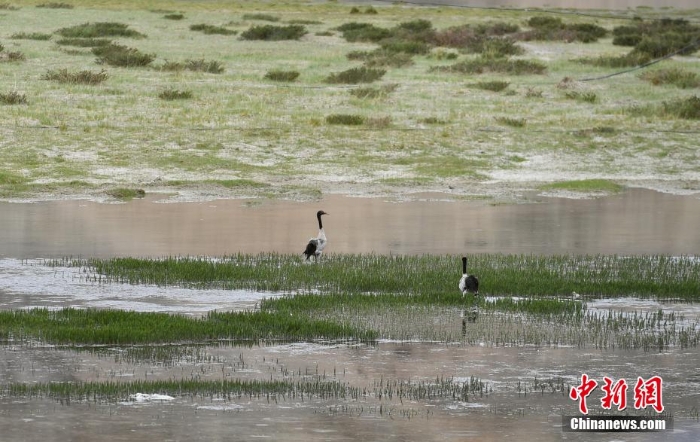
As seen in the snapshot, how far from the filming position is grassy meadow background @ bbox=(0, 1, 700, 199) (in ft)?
108

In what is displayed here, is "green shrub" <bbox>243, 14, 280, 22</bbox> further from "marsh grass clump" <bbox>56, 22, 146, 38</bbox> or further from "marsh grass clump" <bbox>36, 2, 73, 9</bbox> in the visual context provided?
"marsh grass clump" <bbox>56, 22, 146, 38</bbox>

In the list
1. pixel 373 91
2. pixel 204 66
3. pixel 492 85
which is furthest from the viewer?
pixel 204 66

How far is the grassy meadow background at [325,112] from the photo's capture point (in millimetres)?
33031

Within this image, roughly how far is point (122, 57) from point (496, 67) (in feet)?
44.8

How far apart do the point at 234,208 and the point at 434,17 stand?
50190mm

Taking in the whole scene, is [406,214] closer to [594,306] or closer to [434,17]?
[594,306]

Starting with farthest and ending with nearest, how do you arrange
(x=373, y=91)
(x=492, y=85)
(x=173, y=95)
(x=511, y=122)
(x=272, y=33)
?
(x=272, y=33)
(x=492, y=85)
(x=373, y=91)
(x=173, y=95)
(x=511, y=122)

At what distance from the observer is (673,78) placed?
156 feet

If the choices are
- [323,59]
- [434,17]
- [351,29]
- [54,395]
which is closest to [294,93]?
[323,59]

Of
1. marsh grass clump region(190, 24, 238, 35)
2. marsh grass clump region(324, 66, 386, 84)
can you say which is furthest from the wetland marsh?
marsh grass clump region(190, 24, 238, 35)

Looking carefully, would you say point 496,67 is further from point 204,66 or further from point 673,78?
point 204,66

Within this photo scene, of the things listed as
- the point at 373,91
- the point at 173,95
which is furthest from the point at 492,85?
the point at 173,95

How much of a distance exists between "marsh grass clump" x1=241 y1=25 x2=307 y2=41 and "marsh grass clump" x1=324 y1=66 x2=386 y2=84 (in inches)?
468

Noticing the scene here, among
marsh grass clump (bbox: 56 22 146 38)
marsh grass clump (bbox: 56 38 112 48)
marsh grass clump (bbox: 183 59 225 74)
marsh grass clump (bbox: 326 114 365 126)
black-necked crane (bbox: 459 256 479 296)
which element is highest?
marsh grass clump (bbox: 56 22 146 38)
